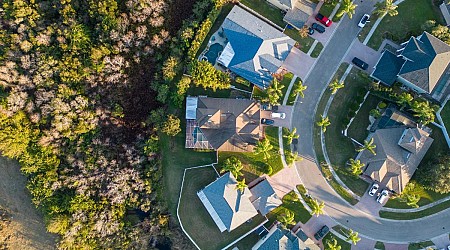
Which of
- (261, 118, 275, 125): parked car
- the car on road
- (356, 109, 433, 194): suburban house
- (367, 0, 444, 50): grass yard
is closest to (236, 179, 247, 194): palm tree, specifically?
(261, 118, 275, 125): parked car

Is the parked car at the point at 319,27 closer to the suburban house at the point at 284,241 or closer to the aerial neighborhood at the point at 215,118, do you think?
the aerial neighborhood at the point at 215,118

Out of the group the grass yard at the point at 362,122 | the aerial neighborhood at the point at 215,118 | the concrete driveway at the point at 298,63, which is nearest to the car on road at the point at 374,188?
the aerial neighborhood at the point at 215,118

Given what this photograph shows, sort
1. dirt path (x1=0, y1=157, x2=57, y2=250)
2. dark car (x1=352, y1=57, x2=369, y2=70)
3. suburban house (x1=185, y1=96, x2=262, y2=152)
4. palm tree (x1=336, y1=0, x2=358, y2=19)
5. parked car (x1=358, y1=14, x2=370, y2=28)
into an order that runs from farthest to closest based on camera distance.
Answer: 1. dirt path (x1=0, y1=157, x2=57, y2=250)
2. dark car (x1=352, y1=57, x2=369, y2=70)
3. parked car (x1=358, y1=14, x2=370, y2=28)
4. suburban house (x1=185, y1=96, x2=262, y2=152)
5. palm tree (x1=336, y1=0, x2=358, y2=19)

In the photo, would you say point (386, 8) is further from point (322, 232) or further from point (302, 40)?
point (322, 232)

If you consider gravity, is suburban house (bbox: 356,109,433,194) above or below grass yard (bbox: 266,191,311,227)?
above

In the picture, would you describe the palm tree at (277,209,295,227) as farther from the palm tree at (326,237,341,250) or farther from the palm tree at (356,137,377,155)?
the palm tree at (356,137,377,155)

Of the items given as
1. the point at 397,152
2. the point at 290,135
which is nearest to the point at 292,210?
the point at 290,135

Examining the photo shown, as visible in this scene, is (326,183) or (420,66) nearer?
(420,66)
